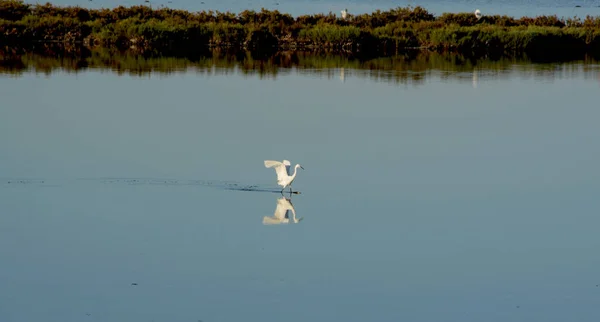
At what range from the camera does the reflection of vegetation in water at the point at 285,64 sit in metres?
24.5

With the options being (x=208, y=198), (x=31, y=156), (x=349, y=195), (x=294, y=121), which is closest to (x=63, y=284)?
(x=208, y=198)

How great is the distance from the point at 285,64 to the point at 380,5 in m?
28.4

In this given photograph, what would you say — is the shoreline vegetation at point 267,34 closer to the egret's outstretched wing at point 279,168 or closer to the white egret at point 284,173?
the egret's outstretched wing at point 279,168

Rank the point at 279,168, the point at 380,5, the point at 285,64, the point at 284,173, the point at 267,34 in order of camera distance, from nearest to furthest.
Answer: the point at 284,173 < the point at 279,168 < the point at 285,64 < the point at 267,34 < the point at 380,5

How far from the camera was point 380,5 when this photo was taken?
54.1 metres

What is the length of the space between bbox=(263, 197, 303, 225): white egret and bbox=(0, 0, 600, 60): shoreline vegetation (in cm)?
1657

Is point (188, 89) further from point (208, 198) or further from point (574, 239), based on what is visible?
point (574, 239)

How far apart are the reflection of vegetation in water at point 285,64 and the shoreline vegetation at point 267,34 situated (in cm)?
115

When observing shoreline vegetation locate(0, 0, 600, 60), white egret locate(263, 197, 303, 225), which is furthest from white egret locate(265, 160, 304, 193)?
→ shoreline vegetation locate(0, 0, 600, 60)

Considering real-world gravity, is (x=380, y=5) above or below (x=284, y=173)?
above

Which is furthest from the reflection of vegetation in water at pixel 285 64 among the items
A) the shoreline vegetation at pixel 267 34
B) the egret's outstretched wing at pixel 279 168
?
the egret's outstretched wing at pixel 279 168

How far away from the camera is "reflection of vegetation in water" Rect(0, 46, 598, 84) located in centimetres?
2445

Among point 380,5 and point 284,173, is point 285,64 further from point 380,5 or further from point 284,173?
point 380,5

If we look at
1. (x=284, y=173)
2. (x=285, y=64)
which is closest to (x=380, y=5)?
(x=285, y=64)
